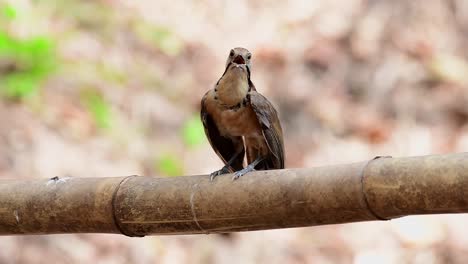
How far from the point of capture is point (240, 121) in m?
4.04

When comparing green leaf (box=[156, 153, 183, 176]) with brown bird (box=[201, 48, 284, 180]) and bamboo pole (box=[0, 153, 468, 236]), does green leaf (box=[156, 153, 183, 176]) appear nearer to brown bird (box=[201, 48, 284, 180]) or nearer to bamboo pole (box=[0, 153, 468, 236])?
brown bird (box=[201, 48, 284, 180])

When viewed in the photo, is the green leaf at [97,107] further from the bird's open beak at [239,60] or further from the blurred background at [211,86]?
the bird's open beak at [239,60]

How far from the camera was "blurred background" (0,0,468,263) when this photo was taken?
257 inches

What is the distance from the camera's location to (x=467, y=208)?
8.13ft

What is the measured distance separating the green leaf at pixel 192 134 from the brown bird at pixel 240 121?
2.97m

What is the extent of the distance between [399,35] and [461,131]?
137 centimetres

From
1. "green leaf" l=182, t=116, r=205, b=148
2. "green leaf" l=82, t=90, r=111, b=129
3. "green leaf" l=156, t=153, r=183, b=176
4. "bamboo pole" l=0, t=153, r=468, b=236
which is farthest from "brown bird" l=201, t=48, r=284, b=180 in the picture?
"green leaf" l=182, t=116, r=205, b=148

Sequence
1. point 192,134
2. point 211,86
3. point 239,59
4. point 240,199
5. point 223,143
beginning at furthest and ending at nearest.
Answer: point 211,86 < point 192,134 < point 223,143 < point 239,59 < point 240,199

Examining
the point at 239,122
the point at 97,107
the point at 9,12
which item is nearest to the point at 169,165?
the point at 97,107

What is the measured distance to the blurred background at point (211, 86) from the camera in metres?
6.54

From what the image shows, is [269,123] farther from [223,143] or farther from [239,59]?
[223,143]

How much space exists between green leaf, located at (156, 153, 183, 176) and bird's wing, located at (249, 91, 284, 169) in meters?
2.96

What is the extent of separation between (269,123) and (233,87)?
0.22 m

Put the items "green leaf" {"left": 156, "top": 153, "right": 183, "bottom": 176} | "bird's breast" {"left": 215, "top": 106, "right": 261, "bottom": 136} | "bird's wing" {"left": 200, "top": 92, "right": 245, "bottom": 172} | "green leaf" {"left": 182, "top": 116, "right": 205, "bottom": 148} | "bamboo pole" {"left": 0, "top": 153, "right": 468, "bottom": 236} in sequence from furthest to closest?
1. "green leaf" {"left": 182, "top": 116, "right": 205, "bottom": 148}
2. "green leaf" {"left": 156, "top": 153, "right": 183, "bottom": 176}
3. "bird's wing" {"left": 200, "top": 92, "right": 245, "bottom": 172}
4. "bird's breast" {"left": 215, "top": 106, "right": 261, "bottom": 136}
5. "bamboo pole" {"left": 0, "top": 153, "right": 468, "bottom": 236}
